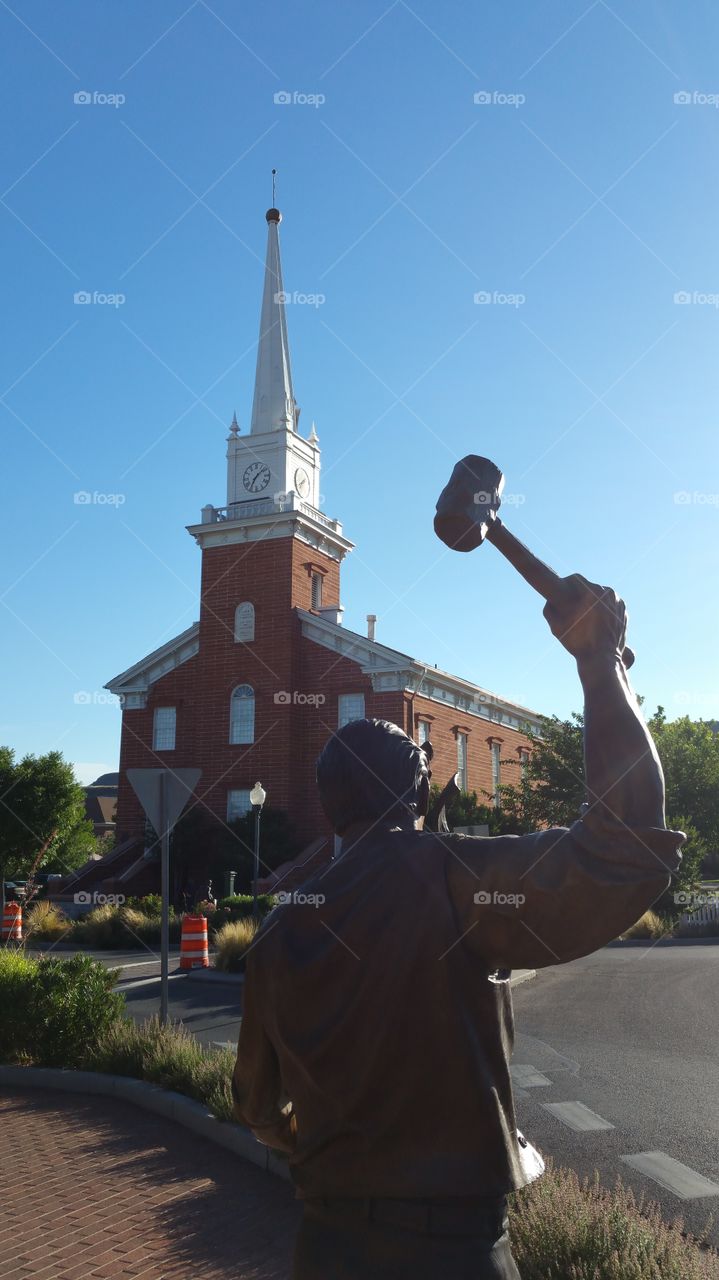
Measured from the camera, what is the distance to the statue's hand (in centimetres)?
181

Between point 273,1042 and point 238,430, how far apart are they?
3390cm

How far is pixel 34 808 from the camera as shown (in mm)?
29062

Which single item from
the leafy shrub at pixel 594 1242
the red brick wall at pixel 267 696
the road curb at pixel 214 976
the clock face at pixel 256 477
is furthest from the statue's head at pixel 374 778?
the clock face at pixel 256 477

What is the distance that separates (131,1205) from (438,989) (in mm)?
4937

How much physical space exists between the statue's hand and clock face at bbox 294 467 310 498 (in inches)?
1290

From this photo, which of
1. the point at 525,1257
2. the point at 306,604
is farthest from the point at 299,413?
the point at 525,1257

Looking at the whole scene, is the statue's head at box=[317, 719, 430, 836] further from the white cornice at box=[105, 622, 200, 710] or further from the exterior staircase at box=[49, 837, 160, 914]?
the white cornice at box=[105, 622, 200, 710]

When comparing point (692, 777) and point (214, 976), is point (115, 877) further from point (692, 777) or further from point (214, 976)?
point (692, 777)

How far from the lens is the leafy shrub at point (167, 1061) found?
7.70 m

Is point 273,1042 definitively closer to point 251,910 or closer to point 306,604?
point 251,910

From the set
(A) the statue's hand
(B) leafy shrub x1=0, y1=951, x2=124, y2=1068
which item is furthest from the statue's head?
(B) leafy shrub x1=0, y1=951, x2=124, y2=1068

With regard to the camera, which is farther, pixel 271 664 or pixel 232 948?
pixel 271 664

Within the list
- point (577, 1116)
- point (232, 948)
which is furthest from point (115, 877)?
point (577, 1116)

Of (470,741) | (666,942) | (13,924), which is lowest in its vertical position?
(666,942)
